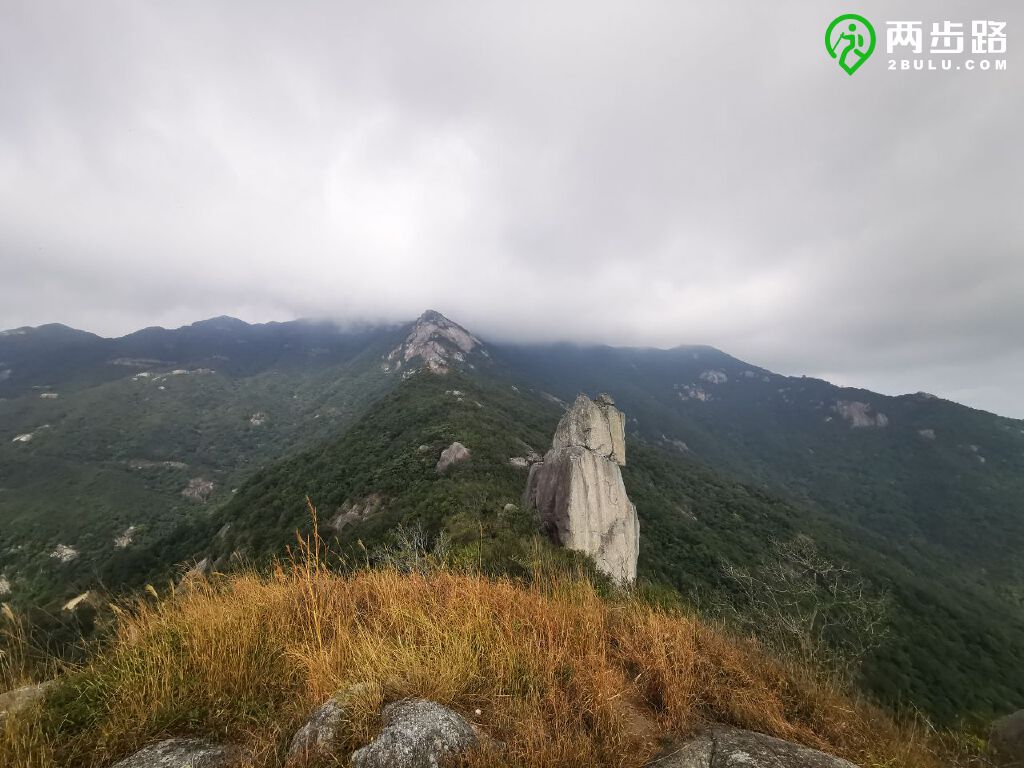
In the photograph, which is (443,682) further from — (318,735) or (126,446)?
(126,446)

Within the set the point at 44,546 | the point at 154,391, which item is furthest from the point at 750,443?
the point at 154,391

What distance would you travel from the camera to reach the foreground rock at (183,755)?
7.73 feet

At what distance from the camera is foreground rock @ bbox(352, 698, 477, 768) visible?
7.75 feet

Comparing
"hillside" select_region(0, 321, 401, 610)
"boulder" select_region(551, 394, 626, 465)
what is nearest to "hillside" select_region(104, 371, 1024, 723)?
"boulder" select_region(551, 394, 626, 465)

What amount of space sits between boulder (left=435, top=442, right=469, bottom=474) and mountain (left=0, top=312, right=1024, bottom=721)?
4.04 feet

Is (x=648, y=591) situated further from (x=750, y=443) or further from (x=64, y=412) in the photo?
(x=750, y=443)

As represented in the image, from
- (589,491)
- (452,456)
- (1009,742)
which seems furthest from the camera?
(452,456)

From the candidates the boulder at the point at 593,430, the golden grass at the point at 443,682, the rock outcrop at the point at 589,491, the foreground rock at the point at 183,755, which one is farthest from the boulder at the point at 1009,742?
the boulder at the point at 593,430

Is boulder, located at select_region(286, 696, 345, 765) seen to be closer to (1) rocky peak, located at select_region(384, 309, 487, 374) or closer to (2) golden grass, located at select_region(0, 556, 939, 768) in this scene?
(2) golden grass, located at select_region(0, 556, 939, 768)

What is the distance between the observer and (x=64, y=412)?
132 metres

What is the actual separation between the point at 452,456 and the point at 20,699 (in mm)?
45151

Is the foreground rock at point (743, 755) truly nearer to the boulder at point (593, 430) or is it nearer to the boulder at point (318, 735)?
→ the boulder at point (318, 735)

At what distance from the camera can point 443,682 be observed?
2.94m

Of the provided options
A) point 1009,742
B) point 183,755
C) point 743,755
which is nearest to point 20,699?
point 183,755
